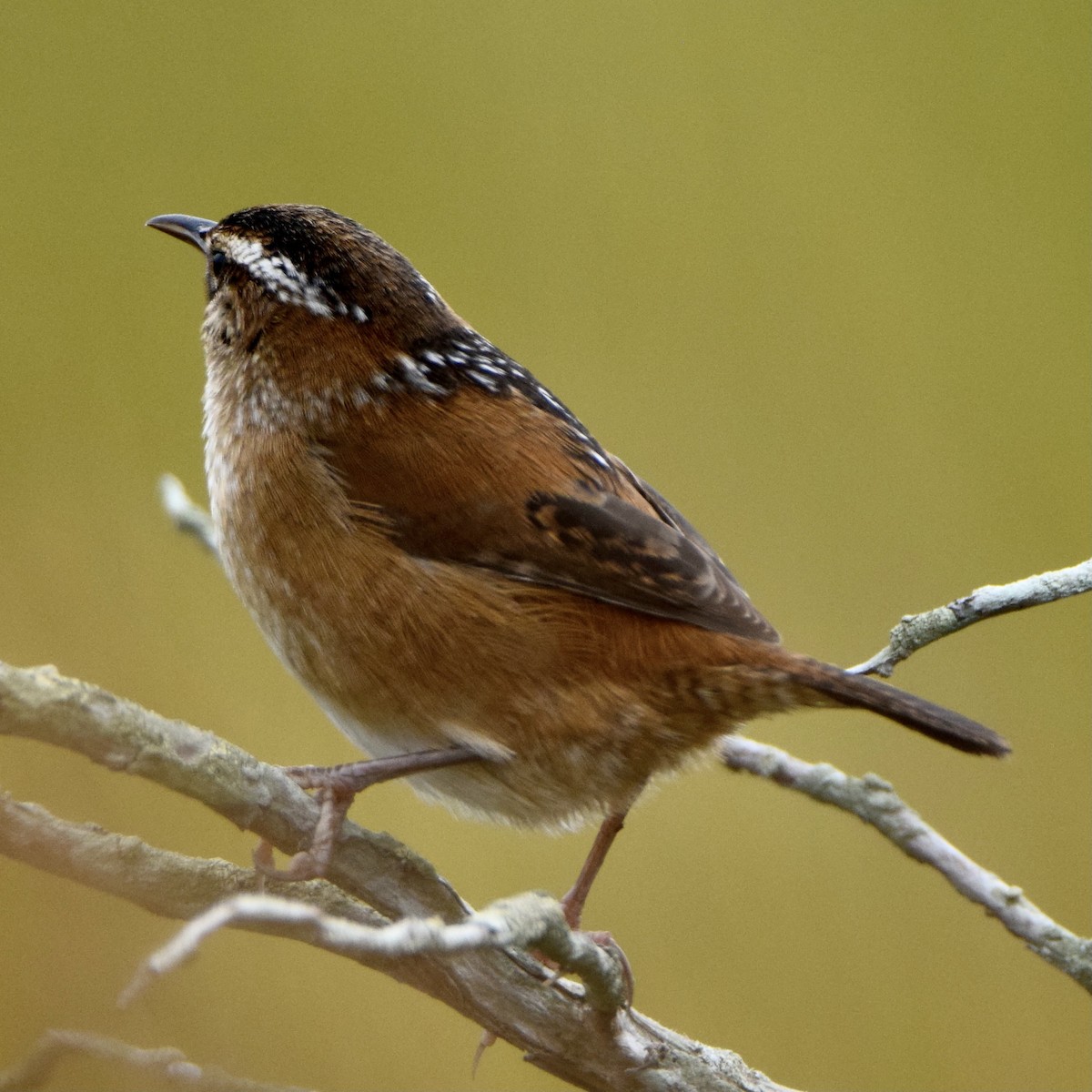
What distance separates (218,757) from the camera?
1797 mm

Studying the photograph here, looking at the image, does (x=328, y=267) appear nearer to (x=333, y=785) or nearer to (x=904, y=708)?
(x=333, y=785)

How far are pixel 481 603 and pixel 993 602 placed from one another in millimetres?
909

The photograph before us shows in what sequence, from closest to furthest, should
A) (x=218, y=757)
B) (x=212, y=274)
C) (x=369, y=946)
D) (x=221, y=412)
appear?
(x=369, y=946)
(x=218, y=757)
(x=221, y=412)
(x=212, y=274)

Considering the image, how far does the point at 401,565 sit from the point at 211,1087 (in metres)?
0.97

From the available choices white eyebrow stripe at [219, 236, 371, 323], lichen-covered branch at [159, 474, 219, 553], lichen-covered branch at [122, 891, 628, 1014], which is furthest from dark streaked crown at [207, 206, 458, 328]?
lichen-covered branch at [122, 891, 628, 1014]

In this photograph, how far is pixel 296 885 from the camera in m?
2.19

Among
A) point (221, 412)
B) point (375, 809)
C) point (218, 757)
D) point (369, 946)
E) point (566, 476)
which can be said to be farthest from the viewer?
point (375, 809)

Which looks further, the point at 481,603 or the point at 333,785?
the point at 481,603

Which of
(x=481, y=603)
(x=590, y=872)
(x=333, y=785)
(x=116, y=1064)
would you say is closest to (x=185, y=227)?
(x=481, y=603)

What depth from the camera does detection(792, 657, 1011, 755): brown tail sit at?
2.23m

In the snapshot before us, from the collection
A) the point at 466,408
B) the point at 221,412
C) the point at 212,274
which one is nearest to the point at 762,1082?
the point at 466,408

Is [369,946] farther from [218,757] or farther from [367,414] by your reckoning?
[367,414]

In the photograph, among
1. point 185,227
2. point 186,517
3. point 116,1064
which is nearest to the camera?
point 116,1064

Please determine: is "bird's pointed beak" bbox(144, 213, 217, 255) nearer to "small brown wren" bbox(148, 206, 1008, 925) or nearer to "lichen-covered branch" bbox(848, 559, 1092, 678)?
"small brown wren" bbox(148, 206, 1008, 925)
